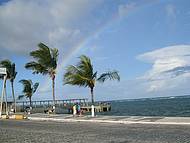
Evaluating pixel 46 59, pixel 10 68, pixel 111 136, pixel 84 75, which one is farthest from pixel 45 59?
pixel 111 136

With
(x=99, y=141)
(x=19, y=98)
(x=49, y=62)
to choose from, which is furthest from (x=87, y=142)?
(x=19, y=98)

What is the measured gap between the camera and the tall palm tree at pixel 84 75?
36.7 meters

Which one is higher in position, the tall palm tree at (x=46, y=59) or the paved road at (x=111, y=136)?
the tall palm tree at (x=46, y=59)

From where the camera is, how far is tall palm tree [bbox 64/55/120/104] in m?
36.7

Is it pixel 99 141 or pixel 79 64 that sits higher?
pixel 79 64

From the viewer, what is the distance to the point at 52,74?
149 feet

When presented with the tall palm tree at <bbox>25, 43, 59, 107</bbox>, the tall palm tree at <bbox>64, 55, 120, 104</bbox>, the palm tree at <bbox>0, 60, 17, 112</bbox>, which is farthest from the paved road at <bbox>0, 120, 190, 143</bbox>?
the palm tree at <bbox>0, 60, 17, 112</bbox>

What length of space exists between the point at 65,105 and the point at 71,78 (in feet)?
163

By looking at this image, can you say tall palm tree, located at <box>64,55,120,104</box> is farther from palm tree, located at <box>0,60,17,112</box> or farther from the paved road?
palm tree, located at <box>0,60,17,112</box>

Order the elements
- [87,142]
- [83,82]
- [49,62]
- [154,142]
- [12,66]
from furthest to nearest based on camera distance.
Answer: [12,66] < [49,62] < [83,82] < [87,142] < [154,142]

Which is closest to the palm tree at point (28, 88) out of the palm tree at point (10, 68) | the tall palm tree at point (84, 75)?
the palm tree at point (10, 68)

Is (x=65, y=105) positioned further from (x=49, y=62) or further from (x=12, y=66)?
(x=49, y=62)

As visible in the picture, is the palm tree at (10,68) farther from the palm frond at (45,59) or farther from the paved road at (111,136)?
the paved road at (111,136)

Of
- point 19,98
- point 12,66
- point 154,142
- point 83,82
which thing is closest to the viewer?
point 154,142
